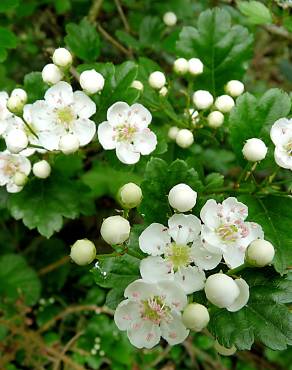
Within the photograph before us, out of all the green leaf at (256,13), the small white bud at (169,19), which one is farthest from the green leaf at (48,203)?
the small white bud at (169,19)

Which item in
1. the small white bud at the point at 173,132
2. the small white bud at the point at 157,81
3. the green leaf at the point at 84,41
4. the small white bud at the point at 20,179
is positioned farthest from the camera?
the green leaf at the point at 84,41

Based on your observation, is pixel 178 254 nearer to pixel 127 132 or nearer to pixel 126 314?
pixel 126 314

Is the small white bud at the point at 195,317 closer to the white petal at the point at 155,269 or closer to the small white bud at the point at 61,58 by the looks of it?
the white petal at the point at 155,269

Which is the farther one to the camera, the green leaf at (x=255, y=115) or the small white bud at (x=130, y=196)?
the green leaf at (x=255, y=115)

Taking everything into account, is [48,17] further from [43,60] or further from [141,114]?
[141,114]

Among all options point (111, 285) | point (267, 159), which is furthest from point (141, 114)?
point (111, 285)

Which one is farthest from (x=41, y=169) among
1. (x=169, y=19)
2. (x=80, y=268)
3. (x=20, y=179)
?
(x=169, y=19)

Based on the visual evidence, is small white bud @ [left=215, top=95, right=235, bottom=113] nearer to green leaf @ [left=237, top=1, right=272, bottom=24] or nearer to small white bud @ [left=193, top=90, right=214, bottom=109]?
small white bud @ [left=193, top=90, right=214, bottom=109]
